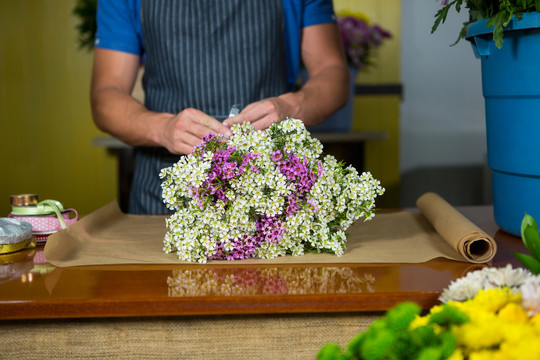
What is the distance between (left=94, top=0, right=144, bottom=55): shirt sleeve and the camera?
1.71m

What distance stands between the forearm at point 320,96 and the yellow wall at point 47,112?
3.54m

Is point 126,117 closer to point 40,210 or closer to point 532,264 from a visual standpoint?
point 40,210

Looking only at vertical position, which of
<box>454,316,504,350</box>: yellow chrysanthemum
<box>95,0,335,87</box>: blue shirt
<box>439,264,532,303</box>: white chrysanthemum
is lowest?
<box>454,316,504,350</box>: yellow chrysanthemum

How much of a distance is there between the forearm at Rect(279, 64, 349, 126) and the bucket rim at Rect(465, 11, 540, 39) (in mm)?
526

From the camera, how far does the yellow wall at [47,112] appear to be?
192 inches

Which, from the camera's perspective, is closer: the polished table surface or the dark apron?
the polished table surface

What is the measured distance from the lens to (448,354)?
51 cm

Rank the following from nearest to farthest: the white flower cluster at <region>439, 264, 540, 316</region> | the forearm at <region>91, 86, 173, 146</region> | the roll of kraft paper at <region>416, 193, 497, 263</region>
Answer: the white flower cluster at <region>439, 264, 540, 316</region> → the roll of kraft paper at <region>416, 193, 497, 263</region> → the forearm at <region>91, 86, 173, 146</region>

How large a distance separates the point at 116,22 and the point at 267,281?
3.65 feet

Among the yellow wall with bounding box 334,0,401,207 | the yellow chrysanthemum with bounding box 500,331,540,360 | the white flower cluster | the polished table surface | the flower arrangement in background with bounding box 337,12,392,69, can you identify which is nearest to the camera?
the yellow chrysanthemum with bounding box 500,331,540,360

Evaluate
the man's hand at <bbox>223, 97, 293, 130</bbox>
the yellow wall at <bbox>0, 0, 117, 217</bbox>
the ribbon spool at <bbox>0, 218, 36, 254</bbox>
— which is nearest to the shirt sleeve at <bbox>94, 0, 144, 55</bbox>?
the man's hand at <bbox>223, 97, 293, 130</bbox>

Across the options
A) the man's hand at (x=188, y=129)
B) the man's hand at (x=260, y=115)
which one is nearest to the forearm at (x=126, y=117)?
the man's hand at (x=188, y=129)

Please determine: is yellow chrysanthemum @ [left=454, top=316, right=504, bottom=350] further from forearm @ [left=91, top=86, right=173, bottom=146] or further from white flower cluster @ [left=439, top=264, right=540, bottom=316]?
forearm @ [left=91, top=86, right=173, bottom=146]

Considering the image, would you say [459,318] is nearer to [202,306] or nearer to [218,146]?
[202,306]
